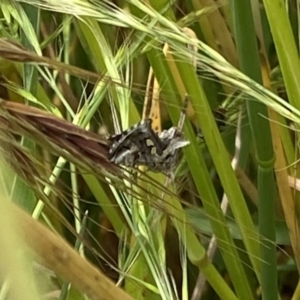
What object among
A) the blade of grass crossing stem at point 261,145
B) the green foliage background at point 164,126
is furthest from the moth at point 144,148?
the blade of grass crossing stem at point 261,145

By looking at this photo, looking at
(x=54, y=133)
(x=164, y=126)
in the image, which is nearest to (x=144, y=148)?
(x=54, y=133)

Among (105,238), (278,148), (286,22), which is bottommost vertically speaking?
(105,238)

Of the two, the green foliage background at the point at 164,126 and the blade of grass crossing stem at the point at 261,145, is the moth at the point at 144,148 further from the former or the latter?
the blade of grass crossing stem at the point at 261,145

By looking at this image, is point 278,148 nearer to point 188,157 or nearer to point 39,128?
point 188,157

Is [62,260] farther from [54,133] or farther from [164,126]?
[164,126]

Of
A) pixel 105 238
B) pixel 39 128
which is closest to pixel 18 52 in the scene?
pixel 39 128

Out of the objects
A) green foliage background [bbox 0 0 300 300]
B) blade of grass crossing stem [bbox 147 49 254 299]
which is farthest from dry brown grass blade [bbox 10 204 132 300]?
blade of grass crossing stem [bbox 147 49 254 299]
